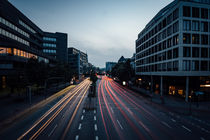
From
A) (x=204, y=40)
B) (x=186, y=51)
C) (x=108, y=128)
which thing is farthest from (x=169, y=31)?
(x=108, y=128)

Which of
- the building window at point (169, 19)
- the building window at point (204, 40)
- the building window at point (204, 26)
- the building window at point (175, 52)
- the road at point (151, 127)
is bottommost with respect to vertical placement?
the road at point (151, 127)

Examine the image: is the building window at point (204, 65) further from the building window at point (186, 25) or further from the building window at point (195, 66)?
the building window at point (186, 25)

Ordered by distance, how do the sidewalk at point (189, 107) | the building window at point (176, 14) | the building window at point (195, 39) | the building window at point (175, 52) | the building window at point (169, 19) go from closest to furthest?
the sidewalk at point (189, 107), the building window at point (195, 39), the building window at point (175, 52), the building window at point (176, 14), the building window at point (169, 19)

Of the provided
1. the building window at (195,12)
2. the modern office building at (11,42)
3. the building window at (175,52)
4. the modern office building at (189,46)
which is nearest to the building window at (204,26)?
the modern office building at (189,46)

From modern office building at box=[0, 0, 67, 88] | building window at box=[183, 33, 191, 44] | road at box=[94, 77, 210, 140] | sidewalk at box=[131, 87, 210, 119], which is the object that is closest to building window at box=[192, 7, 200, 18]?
building window at box=[183, 33, 191, 44]

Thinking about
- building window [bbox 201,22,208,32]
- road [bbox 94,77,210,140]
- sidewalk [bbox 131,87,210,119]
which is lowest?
sidewalk [bbox 131,87,210,119]

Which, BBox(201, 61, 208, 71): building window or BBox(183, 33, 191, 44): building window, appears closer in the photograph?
BBox(183, 33, 191, 44): building window

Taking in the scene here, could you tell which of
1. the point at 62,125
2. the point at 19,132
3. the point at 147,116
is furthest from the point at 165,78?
the point at 19,132

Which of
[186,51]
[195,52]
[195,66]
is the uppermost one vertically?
[186,51]

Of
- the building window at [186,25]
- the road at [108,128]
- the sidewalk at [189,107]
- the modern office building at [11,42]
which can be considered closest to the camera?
the road at [108,128]

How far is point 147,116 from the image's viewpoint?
17125 mm

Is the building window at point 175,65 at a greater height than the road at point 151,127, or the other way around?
the building window at point 175,65

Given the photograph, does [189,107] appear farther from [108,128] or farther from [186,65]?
[108,128]

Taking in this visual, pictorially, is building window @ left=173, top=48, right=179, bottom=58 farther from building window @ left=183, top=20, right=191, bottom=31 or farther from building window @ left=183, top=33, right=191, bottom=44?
building window @ left=183, top=20, right=191, bottom=31
